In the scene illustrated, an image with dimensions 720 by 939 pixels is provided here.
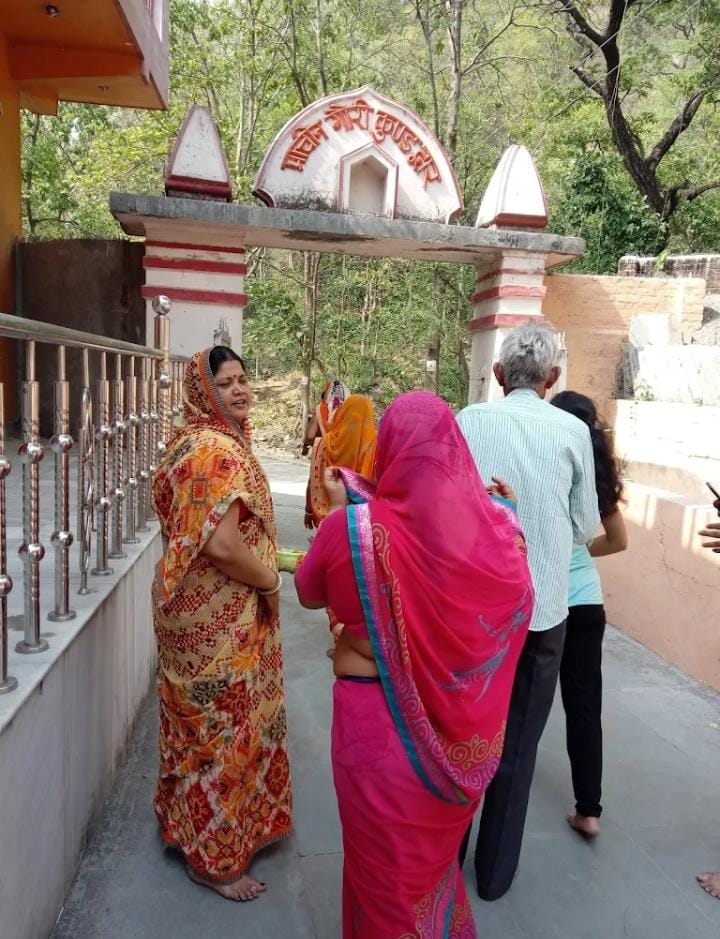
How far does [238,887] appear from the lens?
2.06 metres

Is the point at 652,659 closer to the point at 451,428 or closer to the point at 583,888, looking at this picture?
the point at 583,888

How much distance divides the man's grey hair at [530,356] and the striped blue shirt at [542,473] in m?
0.10

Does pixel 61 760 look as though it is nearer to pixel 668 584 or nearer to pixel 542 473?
pixel 542 473

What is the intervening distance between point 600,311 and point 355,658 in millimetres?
6098

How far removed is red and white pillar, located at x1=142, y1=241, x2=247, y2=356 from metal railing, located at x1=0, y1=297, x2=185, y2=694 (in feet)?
6.42

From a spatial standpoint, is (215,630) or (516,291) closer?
(215,630)

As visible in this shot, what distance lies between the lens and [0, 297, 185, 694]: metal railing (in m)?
1.67

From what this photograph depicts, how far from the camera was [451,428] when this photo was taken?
150 cm

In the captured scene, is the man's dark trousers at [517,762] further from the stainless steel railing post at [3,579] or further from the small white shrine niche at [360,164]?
the small white shrine niche at [360,164]

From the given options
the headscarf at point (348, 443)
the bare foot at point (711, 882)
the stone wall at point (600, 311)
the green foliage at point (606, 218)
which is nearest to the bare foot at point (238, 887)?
the bare foot at point (711, 882)

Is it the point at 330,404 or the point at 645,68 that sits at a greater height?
the point at 645,68

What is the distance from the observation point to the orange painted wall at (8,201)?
6.11 meters

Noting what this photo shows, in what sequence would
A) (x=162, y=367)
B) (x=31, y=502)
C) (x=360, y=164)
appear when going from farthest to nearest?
(x=360, y=164) < (x=162, y=367) < (x=31, y=502)

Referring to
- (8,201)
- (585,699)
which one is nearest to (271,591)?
(585,699)
